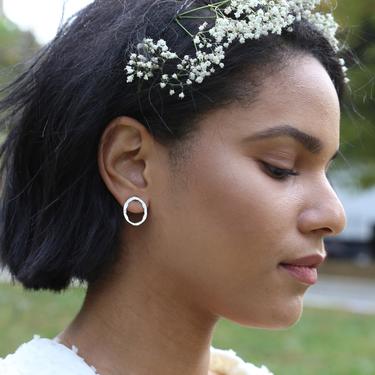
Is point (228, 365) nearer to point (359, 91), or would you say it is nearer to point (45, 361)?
point (45, 361)

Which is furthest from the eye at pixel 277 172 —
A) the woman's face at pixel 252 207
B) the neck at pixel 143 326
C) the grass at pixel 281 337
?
the grass at pixel 281 337

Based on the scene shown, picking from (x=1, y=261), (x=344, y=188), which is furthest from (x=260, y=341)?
(x=344, y=188)

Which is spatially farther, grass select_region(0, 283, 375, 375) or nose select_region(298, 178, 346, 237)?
grass select_region(0, 283, 375, 375)

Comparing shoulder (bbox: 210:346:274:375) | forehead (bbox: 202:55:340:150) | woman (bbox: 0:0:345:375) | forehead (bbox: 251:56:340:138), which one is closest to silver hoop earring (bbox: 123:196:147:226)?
woman (bbox: 0:0:345:375)

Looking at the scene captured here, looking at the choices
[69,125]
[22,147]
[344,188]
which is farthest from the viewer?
[344,188]

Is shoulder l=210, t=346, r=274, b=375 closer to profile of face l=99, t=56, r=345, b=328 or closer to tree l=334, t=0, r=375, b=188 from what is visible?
profile of face l=99, t=56, r=345, b=328

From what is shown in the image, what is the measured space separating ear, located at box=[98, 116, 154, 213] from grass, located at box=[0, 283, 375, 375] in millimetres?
4840

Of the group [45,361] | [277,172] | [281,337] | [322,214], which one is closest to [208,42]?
[277,172]

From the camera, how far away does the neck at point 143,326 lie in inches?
77.6

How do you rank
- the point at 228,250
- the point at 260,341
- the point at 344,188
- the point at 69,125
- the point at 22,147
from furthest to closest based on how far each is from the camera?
the point at 344,188 → the point at 260,341 → the point at 22,147 → the point at 69,125 → the point at 228,250

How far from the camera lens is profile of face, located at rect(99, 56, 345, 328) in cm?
184

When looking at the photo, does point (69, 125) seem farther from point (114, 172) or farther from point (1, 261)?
point (1, 261)

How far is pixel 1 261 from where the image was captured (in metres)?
2.23

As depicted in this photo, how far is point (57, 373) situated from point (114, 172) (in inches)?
19.9
